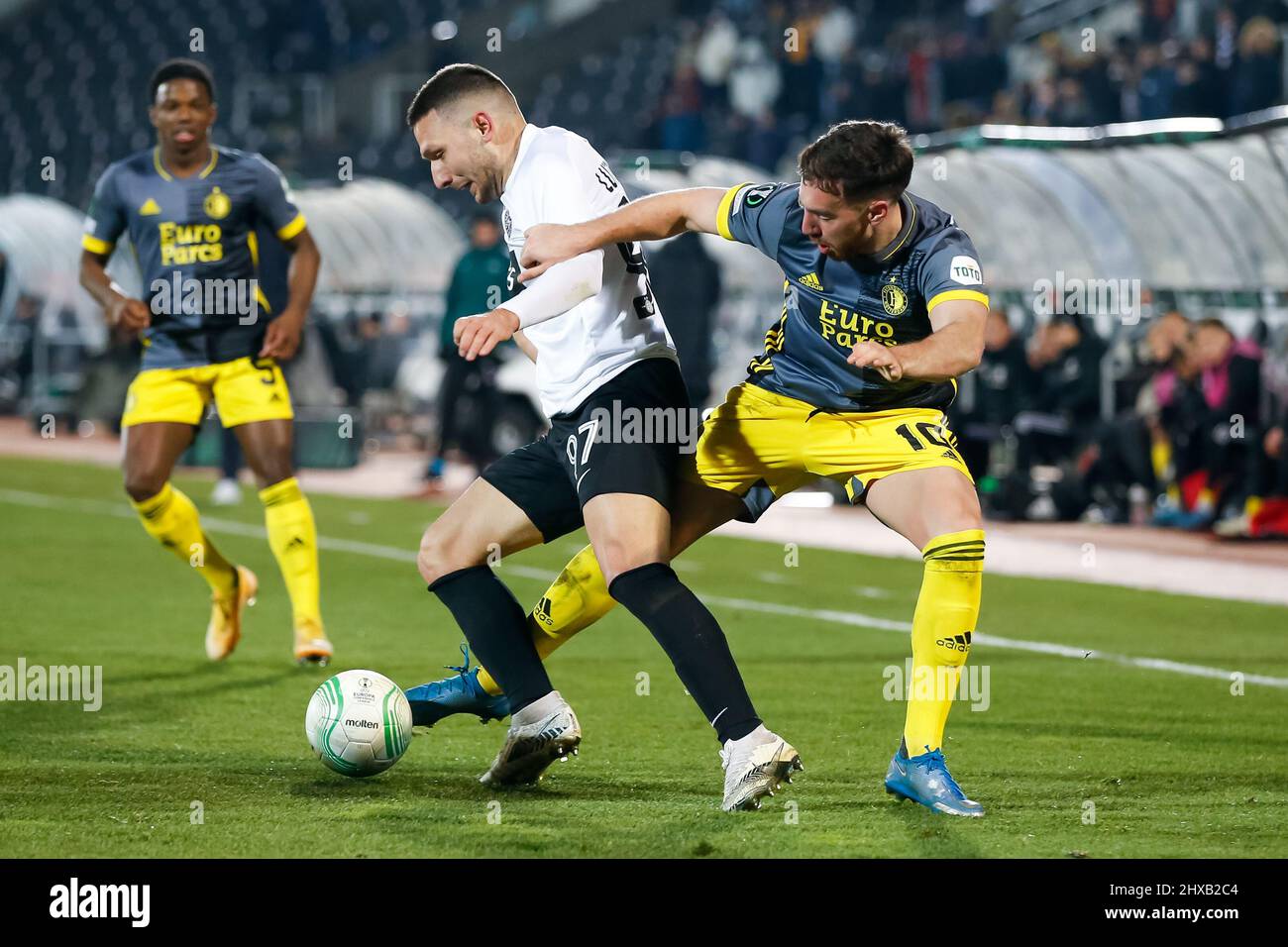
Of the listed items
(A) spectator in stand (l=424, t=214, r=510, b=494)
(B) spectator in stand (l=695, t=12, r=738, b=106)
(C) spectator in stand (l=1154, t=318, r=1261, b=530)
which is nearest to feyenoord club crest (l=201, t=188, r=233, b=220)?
(A) spectator in stand (l=424, t=214, r=510, b=494)

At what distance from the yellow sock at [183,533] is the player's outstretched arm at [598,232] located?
10.8 feet

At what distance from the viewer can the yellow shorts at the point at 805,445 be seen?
219 inches

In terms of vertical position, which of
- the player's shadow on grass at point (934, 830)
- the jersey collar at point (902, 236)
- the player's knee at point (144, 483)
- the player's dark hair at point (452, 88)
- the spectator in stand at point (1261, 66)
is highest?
the spectator in stand at point (1261, 66)

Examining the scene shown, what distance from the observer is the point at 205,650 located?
340 inches

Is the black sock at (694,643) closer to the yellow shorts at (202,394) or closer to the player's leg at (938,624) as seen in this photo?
the player's leg at (938,624)

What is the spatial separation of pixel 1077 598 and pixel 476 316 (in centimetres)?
656

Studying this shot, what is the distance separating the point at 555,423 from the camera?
18.6ft

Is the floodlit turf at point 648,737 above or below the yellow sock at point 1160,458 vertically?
below


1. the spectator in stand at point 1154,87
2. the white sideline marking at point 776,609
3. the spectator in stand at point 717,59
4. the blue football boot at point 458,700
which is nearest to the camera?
the blue football boot at point 458,700

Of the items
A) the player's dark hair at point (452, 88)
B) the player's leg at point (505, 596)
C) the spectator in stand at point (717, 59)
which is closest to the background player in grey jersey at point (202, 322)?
the player's leg at point (505, 596)

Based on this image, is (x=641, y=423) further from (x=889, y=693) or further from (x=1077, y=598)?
(x=1077, y=598)
